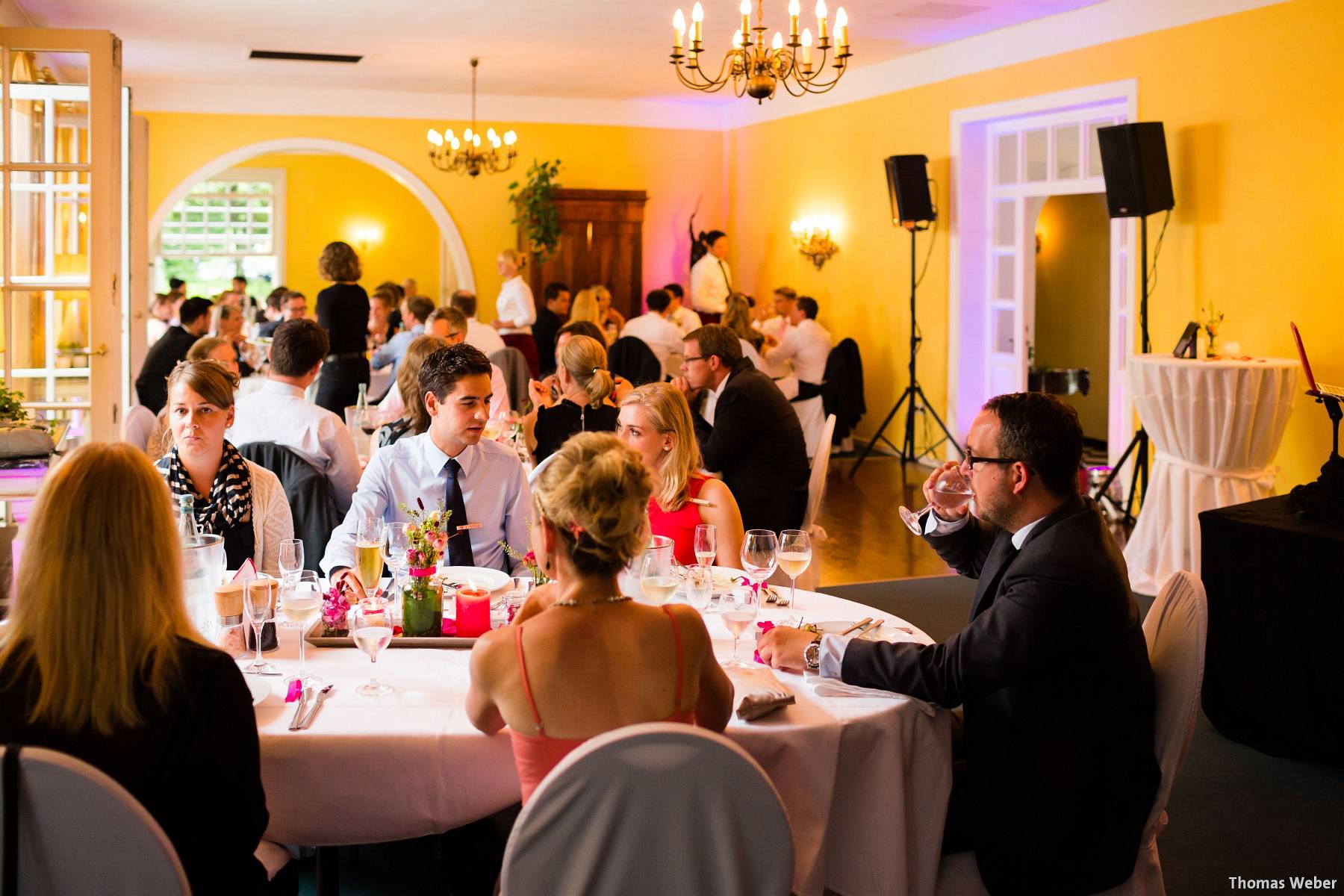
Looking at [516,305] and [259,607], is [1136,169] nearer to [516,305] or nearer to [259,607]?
[516,305]

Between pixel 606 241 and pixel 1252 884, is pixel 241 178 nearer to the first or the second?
pixel 606 241

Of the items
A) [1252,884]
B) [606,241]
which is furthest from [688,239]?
[1252,884]

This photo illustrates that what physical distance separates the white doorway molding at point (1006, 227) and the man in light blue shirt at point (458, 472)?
5465 millimetres

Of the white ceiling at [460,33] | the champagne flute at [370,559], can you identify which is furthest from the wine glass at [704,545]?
the white ceiling at [460,33]

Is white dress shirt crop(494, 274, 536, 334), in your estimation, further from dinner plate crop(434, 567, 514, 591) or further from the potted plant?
dinner plate crop(434, 567, 514, 591)

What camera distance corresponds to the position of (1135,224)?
295 inches

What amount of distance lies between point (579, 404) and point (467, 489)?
175cm

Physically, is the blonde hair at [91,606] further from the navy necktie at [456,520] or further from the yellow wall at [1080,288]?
the yellow wall at [1080,288]

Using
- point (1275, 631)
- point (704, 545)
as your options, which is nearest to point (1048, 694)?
point (704, 545)

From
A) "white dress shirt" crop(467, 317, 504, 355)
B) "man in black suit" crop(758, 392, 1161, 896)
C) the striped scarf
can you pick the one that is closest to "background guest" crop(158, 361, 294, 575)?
the striped scarf

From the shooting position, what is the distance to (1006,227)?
923 cm

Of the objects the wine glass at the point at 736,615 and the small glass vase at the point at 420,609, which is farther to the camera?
the small glass vase at the point at 420,609

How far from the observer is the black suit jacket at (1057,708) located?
7.40ft

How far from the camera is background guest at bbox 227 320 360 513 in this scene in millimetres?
4477
